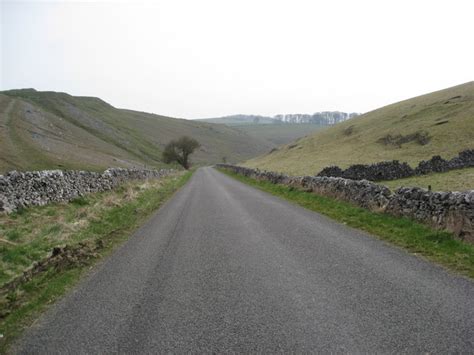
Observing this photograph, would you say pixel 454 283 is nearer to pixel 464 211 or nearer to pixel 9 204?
pixel 464 211

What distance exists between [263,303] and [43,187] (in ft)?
45.4

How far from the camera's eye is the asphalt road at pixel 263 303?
15.2 feet

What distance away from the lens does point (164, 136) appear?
171 meters

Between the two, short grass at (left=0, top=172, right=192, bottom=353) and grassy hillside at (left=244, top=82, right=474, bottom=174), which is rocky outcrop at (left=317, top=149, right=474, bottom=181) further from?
short grass at (left=0, top=172, right=192, bottom=353)

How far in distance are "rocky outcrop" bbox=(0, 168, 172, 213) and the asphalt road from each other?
6890 mm

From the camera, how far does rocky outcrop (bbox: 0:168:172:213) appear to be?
539 inches

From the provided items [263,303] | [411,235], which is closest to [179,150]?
[411,235]

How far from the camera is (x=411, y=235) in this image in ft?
33.2

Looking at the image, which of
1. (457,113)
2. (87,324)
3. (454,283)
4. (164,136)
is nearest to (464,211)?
(454,283)

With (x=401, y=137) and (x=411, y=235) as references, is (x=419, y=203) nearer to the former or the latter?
(x=411, y=235)

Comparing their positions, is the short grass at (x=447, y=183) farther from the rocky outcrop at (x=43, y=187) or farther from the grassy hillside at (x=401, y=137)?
the rocky outcrop at (x=43, y=187)

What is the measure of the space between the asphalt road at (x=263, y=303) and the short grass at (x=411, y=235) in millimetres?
566

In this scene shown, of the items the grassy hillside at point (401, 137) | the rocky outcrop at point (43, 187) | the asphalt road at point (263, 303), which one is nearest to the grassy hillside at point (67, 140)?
the rocky outcrop at point (43, 187)

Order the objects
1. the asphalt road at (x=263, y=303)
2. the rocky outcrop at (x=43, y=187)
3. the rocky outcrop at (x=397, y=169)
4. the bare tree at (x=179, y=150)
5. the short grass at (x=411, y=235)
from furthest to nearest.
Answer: the bare tree at (x=179, y=150), the rocky outcrop at (x=397, y=169), the rocky outcrop at (x=43, y=187), the short grass at (x=411, y=235), the asphalt road at (x=263, y=303)
